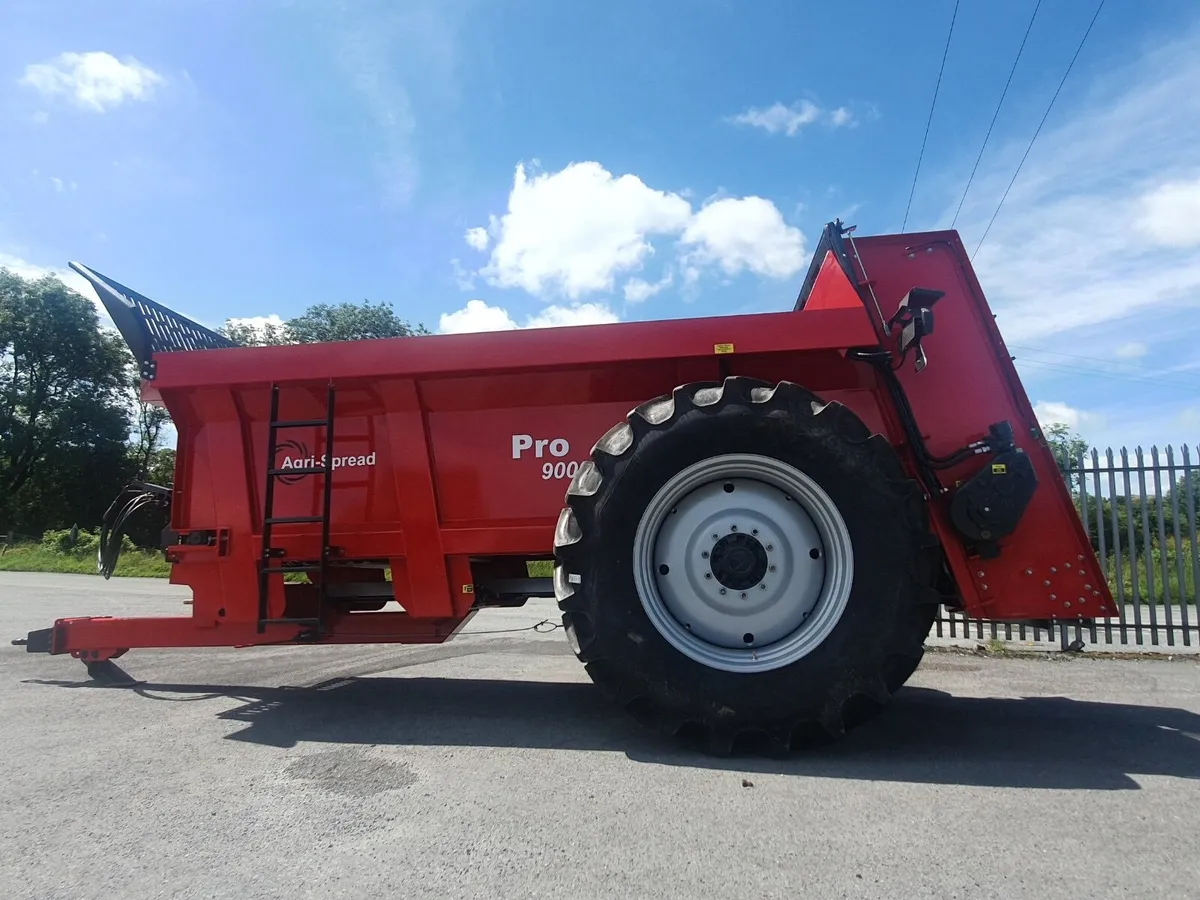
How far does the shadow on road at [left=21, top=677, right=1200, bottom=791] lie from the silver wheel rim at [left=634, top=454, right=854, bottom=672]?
23.3 inches

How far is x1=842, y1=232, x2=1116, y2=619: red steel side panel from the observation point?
3.79 meters

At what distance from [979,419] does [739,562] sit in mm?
1662

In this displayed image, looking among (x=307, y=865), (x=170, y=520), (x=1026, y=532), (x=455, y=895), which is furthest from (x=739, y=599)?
(x=170, y=520)

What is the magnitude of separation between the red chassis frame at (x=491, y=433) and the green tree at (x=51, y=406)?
42.3 metres

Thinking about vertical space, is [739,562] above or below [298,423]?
Result: below

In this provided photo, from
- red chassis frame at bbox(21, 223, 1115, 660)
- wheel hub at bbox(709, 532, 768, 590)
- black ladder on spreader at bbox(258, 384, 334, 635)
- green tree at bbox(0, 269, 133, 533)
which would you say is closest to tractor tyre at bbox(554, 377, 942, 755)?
wheel hub at bbox(709, 532, 768, 590)

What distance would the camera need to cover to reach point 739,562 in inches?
139

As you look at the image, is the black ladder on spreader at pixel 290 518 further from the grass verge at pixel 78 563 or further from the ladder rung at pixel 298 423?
the grass verge at pixel 78 563

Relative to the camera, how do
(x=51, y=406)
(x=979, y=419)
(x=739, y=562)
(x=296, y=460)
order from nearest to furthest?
(x=739, y=562), (x=979, y=419), (x=296, y=460), (x=51, y=406)

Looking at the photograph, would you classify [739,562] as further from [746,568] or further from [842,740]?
[842,740]

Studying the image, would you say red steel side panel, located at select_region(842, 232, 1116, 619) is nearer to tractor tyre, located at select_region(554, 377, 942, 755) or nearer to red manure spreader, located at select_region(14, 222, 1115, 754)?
red manure spreader, located at select_region(14, 222, 1115, 754)

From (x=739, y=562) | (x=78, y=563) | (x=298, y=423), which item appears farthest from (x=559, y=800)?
(x=78, y=563)

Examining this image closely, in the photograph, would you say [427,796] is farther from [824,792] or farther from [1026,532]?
[1026,532]

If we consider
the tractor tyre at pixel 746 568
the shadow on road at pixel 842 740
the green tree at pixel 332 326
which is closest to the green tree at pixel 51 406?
the green tree at pixel 332 326
